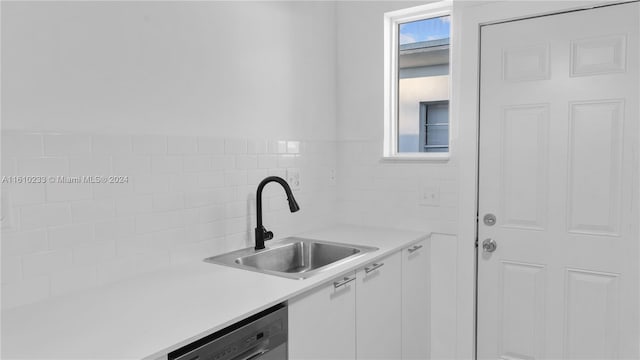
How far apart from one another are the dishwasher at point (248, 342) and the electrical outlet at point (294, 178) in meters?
1.11

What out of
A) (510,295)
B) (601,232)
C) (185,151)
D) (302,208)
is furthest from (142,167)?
(601,232)

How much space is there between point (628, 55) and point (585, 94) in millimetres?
242

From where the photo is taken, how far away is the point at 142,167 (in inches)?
68.1

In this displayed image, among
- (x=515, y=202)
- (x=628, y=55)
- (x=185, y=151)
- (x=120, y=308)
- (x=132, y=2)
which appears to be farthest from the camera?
(x=515, y=202)

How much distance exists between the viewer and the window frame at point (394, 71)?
266cm

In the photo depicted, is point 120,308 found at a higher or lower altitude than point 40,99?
lower

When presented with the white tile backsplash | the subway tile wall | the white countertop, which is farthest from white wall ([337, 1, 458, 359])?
the white tile backsplash

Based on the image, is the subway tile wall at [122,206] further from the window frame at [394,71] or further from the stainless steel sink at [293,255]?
the window frame at [394,71]

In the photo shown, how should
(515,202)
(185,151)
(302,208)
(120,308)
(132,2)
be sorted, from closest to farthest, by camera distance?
(120,308) < (132,2) < (185,151) < (515,202) < (302,208)

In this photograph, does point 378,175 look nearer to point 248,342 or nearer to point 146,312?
point 248,342

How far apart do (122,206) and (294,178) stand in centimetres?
Result: 106

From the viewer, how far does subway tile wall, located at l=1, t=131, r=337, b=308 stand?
4.57 ft

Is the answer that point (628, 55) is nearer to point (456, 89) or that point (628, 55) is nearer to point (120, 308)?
point (456, 89)

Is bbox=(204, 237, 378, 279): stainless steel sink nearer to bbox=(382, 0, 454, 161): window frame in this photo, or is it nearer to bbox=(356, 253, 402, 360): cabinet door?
bbox=(356, 253, 402, 360): cabinet door
